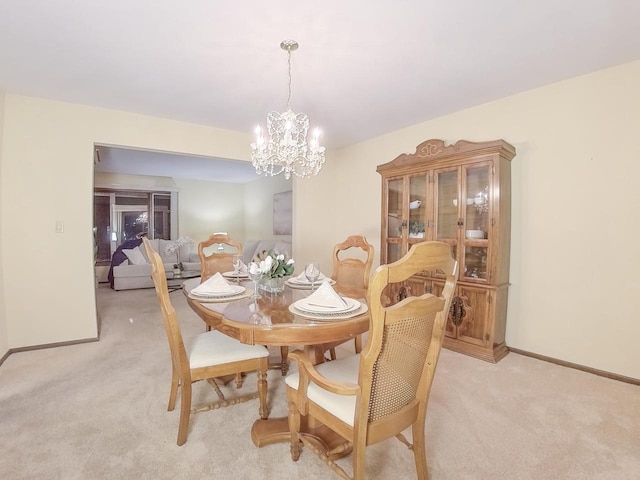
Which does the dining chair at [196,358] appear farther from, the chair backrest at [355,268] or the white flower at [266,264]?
the chair backrest at [355,268]

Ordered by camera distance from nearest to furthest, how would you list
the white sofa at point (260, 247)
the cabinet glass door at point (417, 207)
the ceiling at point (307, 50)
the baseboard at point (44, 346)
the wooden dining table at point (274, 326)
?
the wooden dining table at point (274, 326) < the ceiling at point (307, 50) < the baseboard at point (44, 346) < the cabinet glass door at point (417, 207) < the white sofa at point (260, 247)

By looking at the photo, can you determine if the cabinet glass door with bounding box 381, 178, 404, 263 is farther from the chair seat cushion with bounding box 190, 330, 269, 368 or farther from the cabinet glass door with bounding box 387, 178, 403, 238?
the chair seat cushion with bounding box 190, 330, 269, 368

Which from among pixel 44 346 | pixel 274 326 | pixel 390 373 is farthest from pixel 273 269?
pixel 44 346

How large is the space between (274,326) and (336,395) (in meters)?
0.37

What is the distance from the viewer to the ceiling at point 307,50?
1.75 m

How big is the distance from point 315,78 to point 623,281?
2731 mm

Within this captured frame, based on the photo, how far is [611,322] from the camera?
2402 millimetres

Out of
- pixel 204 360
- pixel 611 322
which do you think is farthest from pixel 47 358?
pixel 611 322

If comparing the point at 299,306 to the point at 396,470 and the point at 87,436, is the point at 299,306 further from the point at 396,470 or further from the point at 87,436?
the point at 87,436

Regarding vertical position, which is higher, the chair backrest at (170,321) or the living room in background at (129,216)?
the living room in background at (129,216)

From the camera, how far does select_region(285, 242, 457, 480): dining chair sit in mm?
1056

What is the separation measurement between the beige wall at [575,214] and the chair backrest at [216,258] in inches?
97.5

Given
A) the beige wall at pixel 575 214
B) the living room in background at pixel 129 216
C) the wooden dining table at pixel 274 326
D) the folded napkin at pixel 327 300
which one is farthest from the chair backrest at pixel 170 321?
the living room in background at pixel 129 216

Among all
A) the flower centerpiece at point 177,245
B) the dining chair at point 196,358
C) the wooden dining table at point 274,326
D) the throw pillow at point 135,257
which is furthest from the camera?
the flower centerpiece at point 177,245
